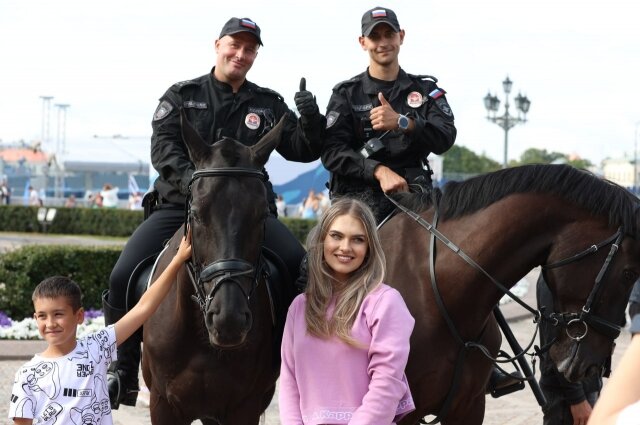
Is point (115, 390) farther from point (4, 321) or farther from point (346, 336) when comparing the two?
point (4, 321)

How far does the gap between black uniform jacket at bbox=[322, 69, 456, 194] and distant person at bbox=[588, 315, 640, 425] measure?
11.7 feet

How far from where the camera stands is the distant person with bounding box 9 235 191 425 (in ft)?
12.9

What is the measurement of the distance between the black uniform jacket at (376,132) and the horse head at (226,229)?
0.99 metres

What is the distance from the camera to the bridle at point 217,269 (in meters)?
4.11

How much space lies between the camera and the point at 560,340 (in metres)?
A: 4.57

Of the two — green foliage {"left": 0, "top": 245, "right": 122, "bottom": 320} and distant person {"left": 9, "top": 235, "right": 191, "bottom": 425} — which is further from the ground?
distant person {"left": 9, "top": 235, "right": 191, "bottom": 425}

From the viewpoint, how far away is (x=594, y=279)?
443 cm

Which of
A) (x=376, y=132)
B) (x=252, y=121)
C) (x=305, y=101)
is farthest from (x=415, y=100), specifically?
(x=252, y=121)

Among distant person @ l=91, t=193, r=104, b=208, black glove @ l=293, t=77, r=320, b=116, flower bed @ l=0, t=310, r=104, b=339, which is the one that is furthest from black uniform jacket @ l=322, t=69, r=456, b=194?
distant person @ l=91, t=193, r=104, b=208

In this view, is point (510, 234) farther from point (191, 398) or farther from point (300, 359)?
point (191, 398)

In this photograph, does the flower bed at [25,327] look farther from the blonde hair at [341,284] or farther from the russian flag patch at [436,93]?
the blonde hair at [341,284]

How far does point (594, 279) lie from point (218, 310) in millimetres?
1744

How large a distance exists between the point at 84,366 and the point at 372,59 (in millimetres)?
2591

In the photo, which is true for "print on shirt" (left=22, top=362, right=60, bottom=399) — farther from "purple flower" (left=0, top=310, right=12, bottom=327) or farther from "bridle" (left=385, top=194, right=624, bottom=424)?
"purple flower" (left=0, top=310, right=12, bottom=327)
